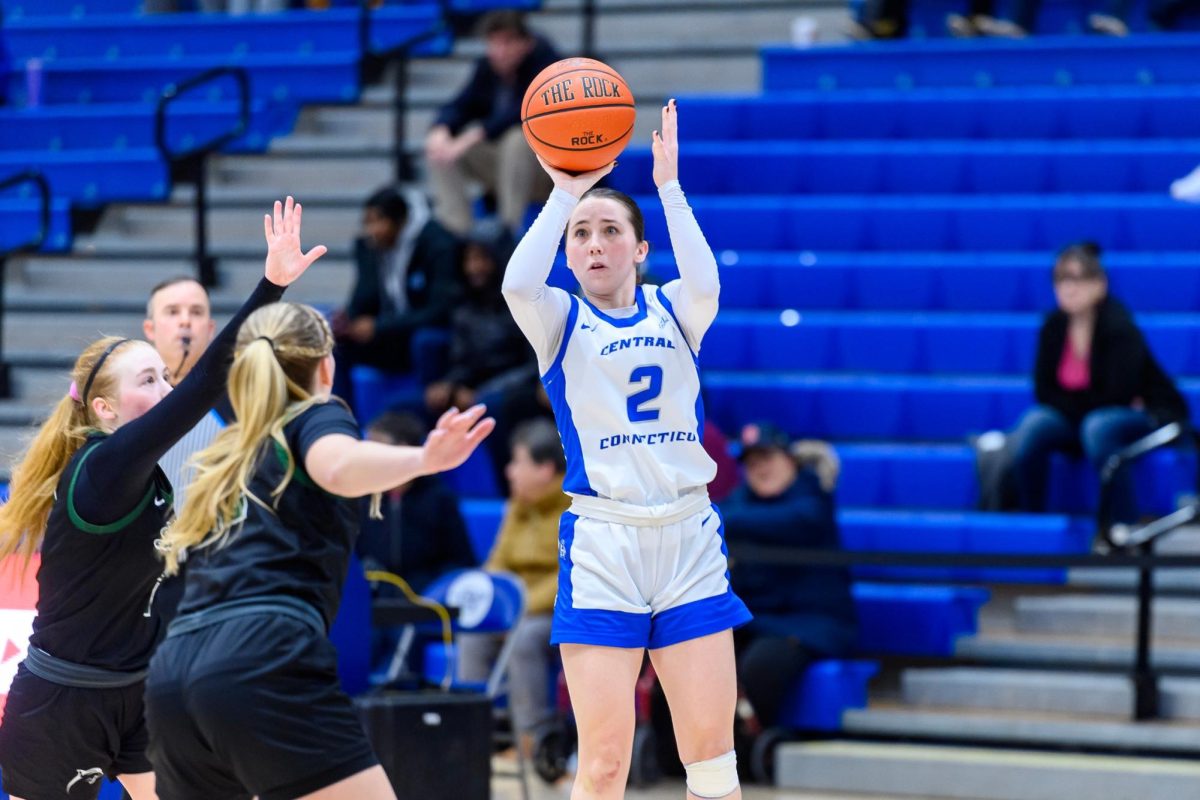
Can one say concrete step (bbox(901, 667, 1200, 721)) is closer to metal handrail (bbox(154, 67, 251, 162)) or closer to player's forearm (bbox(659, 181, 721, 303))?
player's forearm (bbox(659, 181, 721, 303))

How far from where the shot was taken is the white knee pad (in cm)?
464

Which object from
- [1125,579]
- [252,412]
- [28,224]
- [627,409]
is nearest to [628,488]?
[627,409]

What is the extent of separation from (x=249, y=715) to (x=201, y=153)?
276 inches

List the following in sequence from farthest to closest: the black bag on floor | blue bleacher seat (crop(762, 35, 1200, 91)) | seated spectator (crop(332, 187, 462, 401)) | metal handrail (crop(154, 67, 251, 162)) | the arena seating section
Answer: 1. blue bleacher seat (crop(762, 35, 1200, 91))
2. metal handrail (crop(154, 67, 251, 162))
3. seated spectator (crop(332, 187, 462, 401))
4. the arena seating section
5. the black bag on floor

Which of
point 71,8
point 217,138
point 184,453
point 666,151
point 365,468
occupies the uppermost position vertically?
point 71,8

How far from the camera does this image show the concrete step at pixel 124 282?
11320 millimetres

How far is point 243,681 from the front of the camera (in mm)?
4078

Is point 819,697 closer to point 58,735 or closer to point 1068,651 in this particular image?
point 1068,651

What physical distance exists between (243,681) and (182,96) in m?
9.40

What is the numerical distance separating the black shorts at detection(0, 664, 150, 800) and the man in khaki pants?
5.66 m

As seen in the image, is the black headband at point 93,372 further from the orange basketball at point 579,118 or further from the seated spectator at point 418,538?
the seated spectator at point 418,538

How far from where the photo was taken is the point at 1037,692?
26.3ft

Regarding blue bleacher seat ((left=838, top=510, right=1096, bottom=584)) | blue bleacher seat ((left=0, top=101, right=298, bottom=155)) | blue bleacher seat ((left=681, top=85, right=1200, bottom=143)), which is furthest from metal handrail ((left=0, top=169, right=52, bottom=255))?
blue bleacher seat ((left=838, top=510, right=1096, bottom=584))

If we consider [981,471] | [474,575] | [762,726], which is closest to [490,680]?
[474,575]
